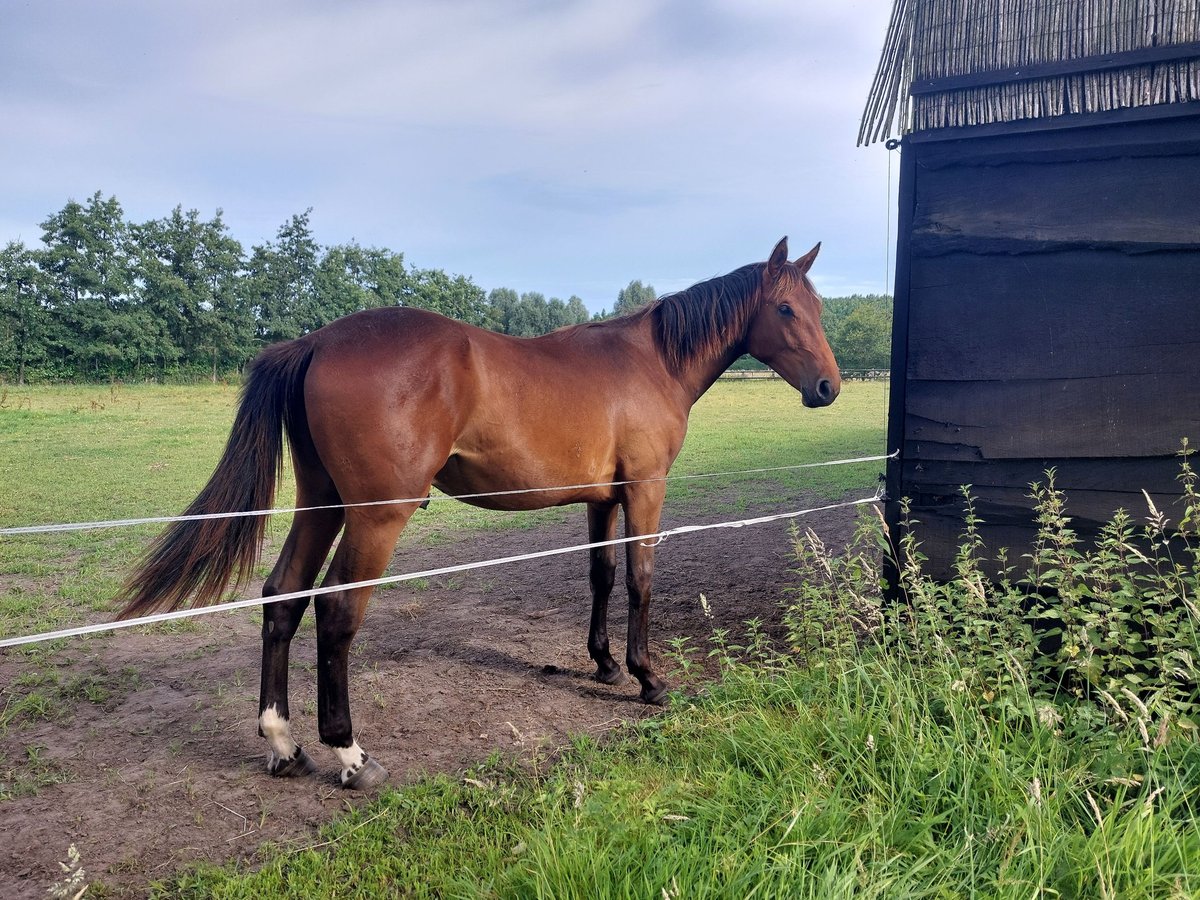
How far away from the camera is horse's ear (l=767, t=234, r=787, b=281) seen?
162 inches

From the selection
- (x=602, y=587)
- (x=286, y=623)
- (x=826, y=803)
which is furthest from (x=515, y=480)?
(x=826, y=803)

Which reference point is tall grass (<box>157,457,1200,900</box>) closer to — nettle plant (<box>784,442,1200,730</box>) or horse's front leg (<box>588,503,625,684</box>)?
nettle plant (<box>784,442,1200,730</box>)

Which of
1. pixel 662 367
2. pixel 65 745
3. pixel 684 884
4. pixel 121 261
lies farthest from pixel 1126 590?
pixel 121 261

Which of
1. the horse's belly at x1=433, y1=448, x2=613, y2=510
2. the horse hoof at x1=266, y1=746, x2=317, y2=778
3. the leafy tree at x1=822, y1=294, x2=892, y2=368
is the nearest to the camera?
the horse hoof at x1=266, y1=746, x2=317, y2=778

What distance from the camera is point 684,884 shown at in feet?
5.92

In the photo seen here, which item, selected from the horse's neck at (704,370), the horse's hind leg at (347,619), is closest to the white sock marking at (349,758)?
the horse's hind leg at (347,619)

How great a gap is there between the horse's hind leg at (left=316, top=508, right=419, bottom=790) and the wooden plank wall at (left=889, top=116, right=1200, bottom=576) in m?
2.70

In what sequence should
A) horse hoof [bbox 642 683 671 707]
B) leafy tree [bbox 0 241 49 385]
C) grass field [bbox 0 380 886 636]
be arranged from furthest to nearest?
leafy tree [bbox 0 241 49 385] → grass field [bbox 0 380 886 636] → horse hoof [bbox 642 683 671 707]

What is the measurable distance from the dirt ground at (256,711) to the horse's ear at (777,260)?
2367mm

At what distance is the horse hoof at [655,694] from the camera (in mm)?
3934

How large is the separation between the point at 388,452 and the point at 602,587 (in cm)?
182

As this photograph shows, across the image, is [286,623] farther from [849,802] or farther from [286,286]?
[286,286]

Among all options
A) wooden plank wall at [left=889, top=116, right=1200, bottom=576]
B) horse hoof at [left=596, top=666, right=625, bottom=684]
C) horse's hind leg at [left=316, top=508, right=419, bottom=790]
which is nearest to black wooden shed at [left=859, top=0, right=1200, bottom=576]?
wooden plank wall at [left=889, top=116, right=1200, bottom=576]

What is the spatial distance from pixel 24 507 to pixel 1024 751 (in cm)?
1005
